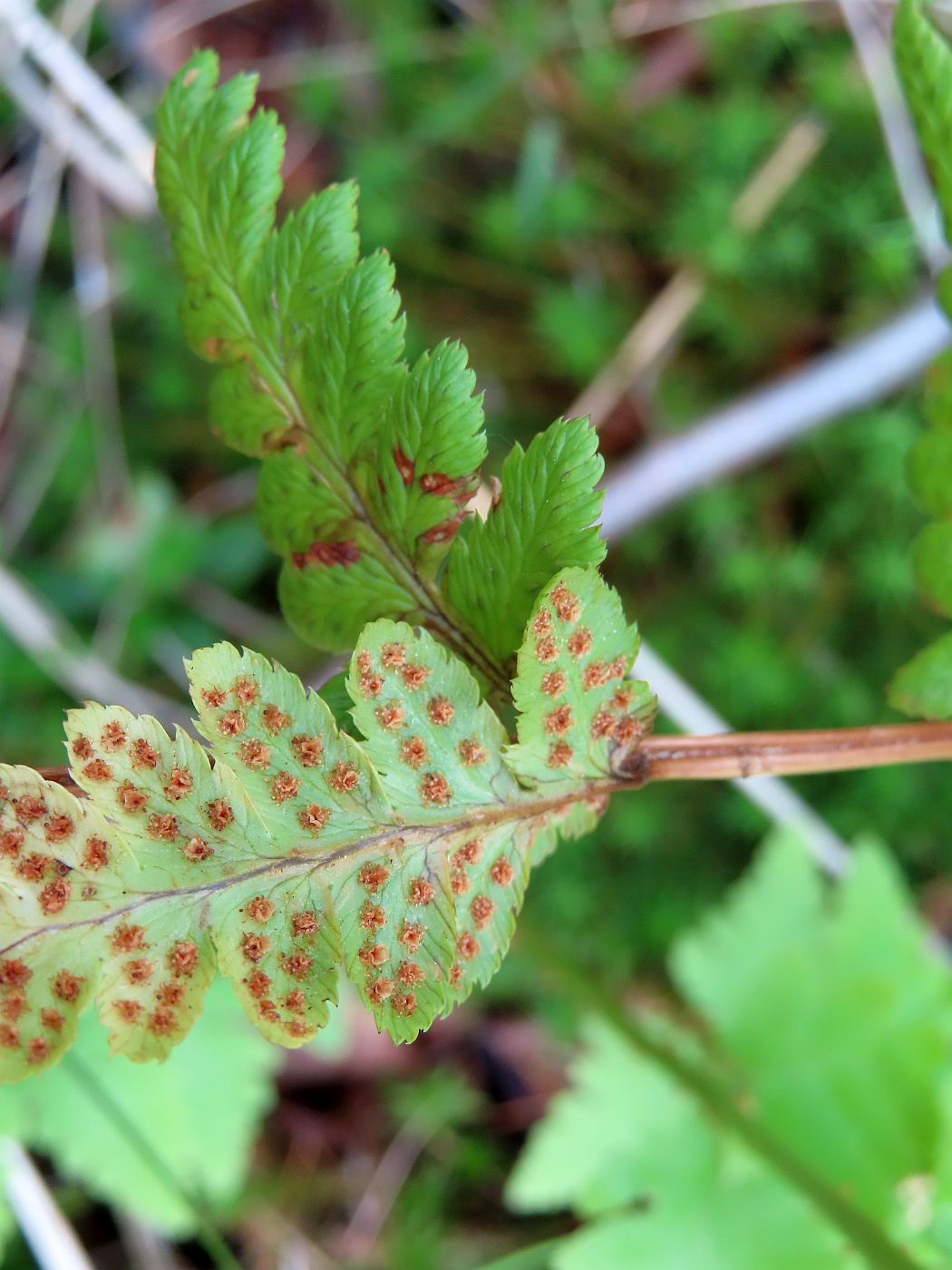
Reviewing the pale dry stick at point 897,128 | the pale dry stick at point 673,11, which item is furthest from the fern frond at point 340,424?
the pale dry stick at point 673,11

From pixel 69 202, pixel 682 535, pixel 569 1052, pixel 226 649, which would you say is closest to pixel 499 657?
pixel 226 649

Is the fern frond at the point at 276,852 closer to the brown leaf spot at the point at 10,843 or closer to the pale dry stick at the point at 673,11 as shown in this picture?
the brown leaf spot at the point at 10,843

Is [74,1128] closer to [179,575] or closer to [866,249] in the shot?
[179,575]

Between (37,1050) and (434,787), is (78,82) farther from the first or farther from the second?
(37,1050)

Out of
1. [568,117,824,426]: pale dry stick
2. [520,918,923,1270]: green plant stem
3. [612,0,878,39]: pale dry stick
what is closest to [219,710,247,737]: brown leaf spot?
[520,918,923,1270]: green plant stem

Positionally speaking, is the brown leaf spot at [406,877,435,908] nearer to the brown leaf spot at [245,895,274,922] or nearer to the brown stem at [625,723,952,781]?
the brown leaf spot at [245,895,274,922]

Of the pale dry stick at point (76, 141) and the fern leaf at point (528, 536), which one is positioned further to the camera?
the pale dry stick at point (76, 141)

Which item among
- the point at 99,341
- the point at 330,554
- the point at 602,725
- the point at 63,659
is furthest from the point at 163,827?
the point at 99,341
